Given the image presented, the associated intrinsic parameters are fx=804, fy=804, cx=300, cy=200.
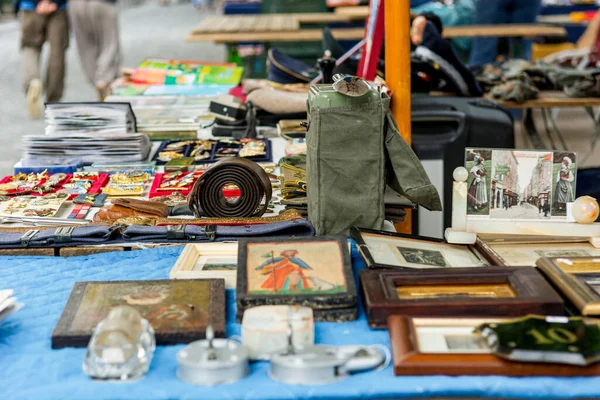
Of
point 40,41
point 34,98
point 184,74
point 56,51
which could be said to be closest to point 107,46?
point 56,51

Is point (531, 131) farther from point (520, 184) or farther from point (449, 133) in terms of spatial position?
point (520, 184)

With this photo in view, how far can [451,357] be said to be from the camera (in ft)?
4.63

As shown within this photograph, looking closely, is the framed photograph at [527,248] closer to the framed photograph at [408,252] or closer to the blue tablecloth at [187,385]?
the framed photograph at [408,252]

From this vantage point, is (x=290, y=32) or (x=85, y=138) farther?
(x=290, y=32)

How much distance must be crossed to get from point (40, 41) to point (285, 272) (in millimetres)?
6568

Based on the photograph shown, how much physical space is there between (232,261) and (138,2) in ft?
75.2

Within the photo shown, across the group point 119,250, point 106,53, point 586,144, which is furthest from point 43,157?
point 586,144

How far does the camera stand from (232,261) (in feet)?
6.42

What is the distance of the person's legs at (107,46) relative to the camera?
24.1 ft

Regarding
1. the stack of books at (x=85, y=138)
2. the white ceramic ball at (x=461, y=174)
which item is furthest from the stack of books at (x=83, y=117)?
the white ceramic ball at (x=461, y=174)

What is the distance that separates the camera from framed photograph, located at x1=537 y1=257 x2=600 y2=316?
157cm

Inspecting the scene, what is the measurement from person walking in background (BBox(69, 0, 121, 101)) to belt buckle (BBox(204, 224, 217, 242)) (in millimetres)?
5505

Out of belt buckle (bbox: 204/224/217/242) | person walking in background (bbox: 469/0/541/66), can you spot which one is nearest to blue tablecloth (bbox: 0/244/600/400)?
belt buckle (bbox: 204/224/217/242)

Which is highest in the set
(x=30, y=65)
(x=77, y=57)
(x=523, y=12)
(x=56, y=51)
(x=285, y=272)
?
(x=523, y=12)
